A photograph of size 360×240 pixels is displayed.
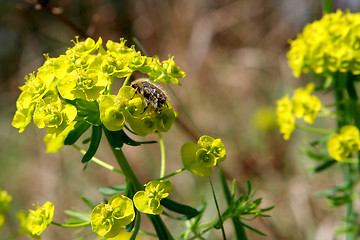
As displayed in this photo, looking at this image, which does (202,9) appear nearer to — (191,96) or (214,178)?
(191,96)

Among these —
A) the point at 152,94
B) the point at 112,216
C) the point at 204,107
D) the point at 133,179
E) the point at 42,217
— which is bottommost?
the point at 42,217

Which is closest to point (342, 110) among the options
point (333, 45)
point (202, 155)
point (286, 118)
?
point (286, 118)

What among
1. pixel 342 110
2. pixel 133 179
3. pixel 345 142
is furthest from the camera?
pixel 342 110

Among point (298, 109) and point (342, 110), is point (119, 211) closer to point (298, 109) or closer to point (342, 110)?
point (298, 109)

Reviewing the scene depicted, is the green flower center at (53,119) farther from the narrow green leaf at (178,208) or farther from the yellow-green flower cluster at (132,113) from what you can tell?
the narrow green leaf at (178,208)

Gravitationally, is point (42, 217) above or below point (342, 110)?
below

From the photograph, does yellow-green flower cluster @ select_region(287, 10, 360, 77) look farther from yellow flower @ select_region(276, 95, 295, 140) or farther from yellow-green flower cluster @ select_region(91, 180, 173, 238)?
yellow-green flower cluster @ select_region(91, 180, 173, 238)
